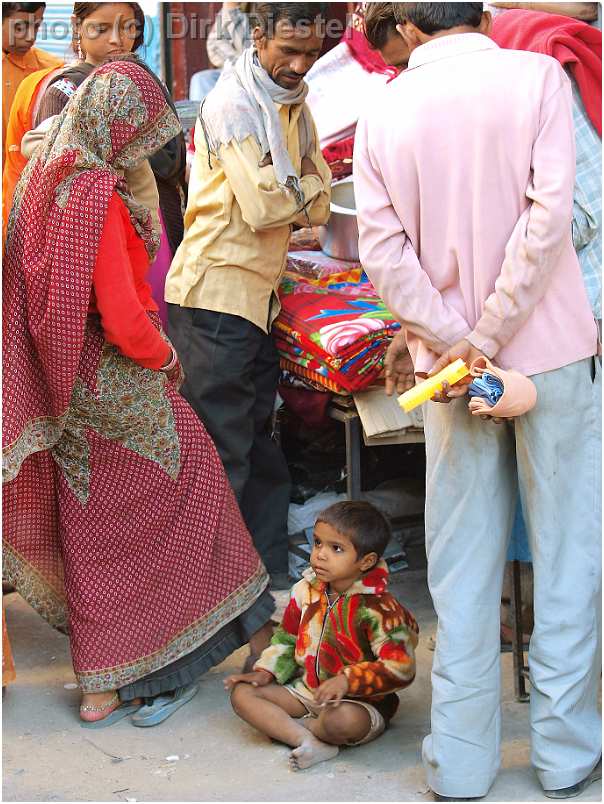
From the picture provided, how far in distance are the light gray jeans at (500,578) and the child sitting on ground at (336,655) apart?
1.01 feet

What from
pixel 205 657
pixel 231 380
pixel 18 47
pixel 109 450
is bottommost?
pixel 205 657

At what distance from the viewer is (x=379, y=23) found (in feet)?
11.3

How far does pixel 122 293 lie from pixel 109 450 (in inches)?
19.0

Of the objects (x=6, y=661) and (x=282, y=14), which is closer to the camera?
(x=6, y=661)

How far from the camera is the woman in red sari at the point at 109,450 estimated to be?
9.94 ft

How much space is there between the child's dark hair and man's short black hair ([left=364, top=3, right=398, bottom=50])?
1.41m

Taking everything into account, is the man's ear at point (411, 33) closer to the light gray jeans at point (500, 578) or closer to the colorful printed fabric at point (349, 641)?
the light gray jeans at point (500, 578)

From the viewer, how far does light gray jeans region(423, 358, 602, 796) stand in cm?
276

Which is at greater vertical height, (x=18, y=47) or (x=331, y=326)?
(x=18, y=47)

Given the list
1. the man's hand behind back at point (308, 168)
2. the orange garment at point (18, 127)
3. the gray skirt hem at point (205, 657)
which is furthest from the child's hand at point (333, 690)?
the orange garment at point (18, 127)

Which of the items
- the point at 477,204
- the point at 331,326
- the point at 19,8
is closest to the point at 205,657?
the point at 331,326

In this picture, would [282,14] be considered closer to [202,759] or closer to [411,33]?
[411,33]

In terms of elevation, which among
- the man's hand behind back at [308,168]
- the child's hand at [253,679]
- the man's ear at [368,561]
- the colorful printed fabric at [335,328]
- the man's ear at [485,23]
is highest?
the man's ear at [485,23]

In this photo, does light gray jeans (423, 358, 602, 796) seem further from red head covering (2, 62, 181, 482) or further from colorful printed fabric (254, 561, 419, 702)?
red head covering (2, 62, 181, 482)
